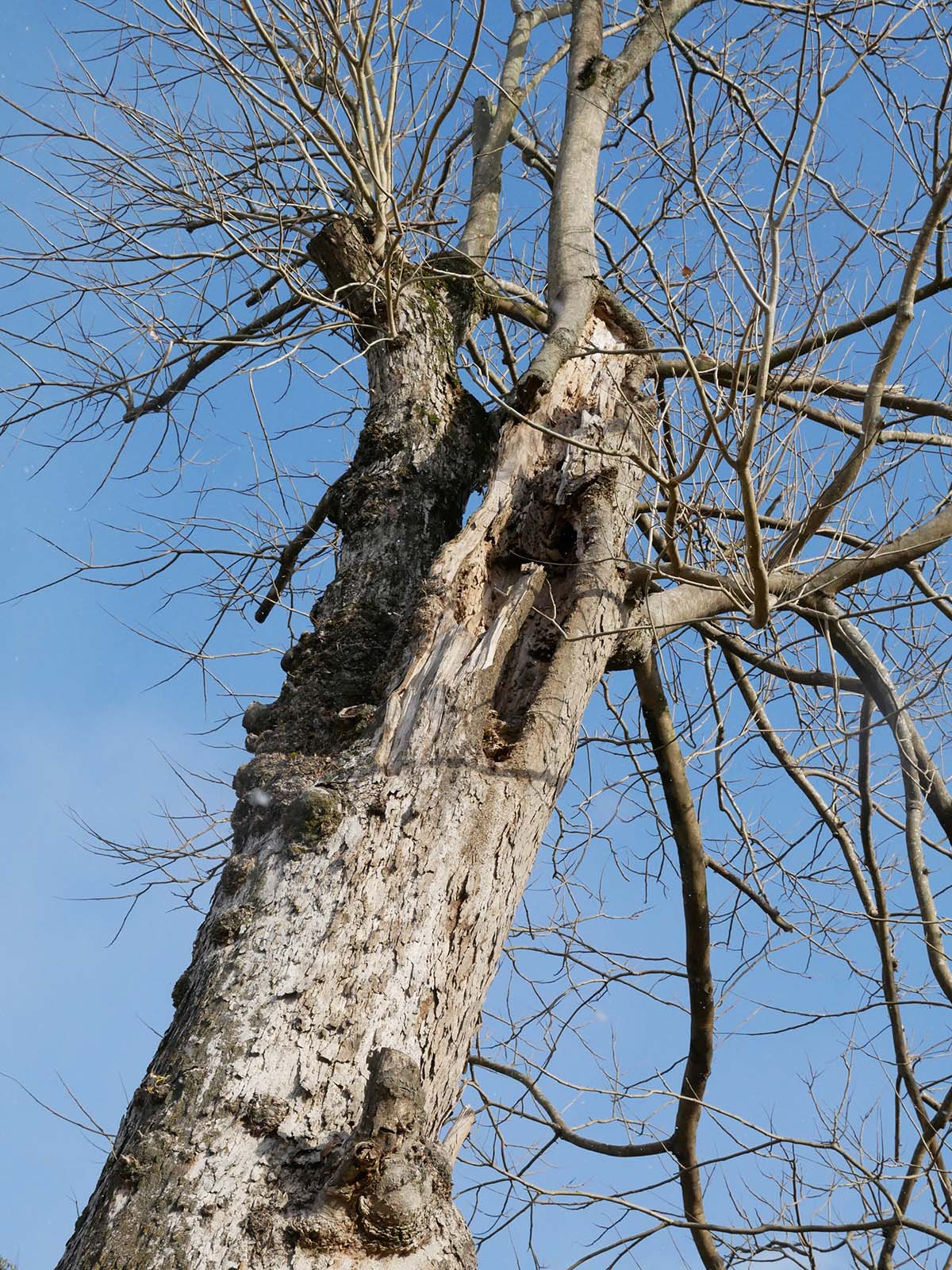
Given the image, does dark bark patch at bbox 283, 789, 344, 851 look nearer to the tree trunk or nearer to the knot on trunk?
the tree trunk

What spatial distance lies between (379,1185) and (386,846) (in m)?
0.59

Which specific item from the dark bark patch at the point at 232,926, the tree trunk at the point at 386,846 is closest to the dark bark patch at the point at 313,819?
the tree trunk at the point at 386,846

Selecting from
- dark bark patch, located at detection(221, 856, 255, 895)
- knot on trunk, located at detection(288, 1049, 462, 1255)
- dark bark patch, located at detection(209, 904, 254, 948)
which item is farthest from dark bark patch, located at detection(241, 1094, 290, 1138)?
dark bark patch, located at detection(221, 856, 255, 895)

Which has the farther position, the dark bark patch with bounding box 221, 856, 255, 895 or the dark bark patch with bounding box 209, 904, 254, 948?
the dark bark patch with bounding box 221, 856, 255, 895

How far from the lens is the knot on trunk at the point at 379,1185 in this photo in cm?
150

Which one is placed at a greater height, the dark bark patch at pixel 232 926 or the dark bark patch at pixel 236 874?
the dark bark patch at pixel 236 874

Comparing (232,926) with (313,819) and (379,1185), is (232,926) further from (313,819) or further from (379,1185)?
(379,1185)

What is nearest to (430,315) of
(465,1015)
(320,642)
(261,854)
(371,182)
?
(371,182)

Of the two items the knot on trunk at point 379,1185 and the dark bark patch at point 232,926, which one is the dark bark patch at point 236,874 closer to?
the dark bark patch at point 232,926

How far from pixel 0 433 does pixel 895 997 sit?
11.9 feet

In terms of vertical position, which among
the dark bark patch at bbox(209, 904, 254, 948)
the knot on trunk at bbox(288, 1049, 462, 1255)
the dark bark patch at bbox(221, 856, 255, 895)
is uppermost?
the dark bark patch at bbox(221, 856, 255, 895)

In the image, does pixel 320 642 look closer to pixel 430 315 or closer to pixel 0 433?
pixel 430 315

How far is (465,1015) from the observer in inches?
74.5

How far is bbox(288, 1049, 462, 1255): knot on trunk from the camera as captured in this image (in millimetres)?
1500
